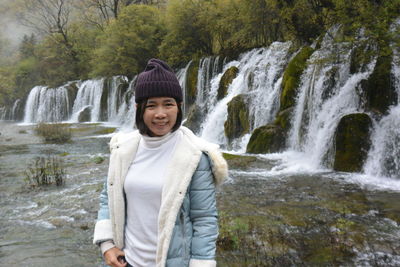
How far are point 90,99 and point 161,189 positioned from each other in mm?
28224

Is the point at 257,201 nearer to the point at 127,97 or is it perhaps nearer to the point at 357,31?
the point at 357,31

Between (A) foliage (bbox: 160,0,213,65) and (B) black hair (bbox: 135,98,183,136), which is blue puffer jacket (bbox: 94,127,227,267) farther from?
(A) foliage (bbox: 160,0,213,65)

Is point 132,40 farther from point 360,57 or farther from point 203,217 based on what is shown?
point 203,217

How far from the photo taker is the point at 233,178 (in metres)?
8.19

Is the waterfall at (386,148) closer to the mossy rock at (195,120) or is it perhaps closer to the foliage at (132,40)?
the mossy rock at (195,120)

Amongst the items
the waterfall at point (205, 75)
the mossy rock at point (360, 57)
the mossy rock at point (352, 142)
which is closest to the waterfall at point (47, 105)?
the waterfall at point (205, 75)

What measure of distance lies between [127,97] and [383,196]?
2085 cm

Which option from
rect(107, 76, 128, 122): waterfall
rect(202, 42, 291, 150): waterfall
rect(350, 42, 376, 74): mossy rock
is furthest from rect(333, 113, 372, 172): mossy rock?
rect(107, 76, 128, 122): waterfall

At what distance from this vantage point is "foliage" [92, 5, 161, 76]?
25641mm

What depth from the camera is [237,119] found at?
13086 millimetres

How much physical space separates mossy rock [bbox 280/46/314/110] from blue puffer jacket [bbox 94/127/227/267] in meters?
10.2

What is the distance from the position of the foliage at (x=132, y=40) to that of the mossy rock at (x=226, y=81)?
11530mm

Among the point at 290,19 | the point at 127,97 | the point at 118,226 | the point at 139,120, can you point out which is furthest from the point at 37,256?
the point at 127,97

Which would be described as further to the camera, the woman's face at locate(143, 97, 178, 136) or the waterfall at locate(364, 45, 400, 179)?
the waterfall at locate(364, 45, 400, 179)
